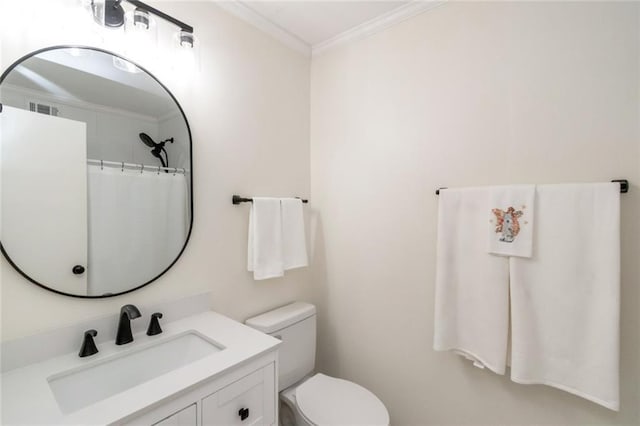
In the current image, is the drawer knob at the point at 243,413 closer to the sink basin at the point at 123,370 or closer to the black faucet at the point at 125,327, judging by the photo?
the sink basin at the point at 123,370

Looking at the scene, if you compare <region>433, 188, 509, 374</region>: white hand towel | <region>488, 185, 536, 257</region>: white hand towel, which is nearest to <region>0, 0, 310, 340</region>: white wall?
<region>433, 188, 509, 374</region>: white hand towel

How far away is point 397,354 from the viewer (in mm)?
1592

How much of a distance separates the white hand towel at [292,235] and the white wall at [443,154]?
0.74ft

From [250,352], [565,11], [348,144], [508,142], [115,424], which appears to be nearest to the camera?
[115,424]

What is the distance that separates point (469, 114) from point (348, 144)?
67cm

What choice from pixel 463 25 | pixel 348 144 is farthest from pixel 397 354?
pixel 463 25

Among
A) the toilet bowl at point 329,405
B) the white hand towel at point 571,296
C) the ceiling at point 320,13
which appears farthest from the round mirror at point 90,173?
the white hand towel at point 571,296

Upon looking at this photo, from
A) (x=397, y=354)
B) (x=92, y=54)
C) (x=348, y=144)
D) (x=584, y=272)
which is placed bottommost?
(x=397, y=354)

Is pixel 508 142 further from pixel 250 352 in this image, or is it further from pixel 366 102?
pixel 250 352

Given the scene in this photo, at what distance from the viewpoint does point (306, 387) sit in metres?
1.49

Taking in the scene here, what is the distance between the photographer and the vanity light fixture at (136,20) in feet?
A: 3.33

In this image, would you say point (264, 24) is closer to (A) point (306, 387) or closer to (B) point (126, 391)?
(B) point (126, 391)

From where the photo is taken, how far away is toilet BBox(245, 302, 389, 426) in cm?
132

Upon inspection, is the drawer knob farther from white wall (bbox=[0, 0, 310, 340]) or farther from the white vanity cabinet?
white wall (bbox=[0, 0, 310, 340])
